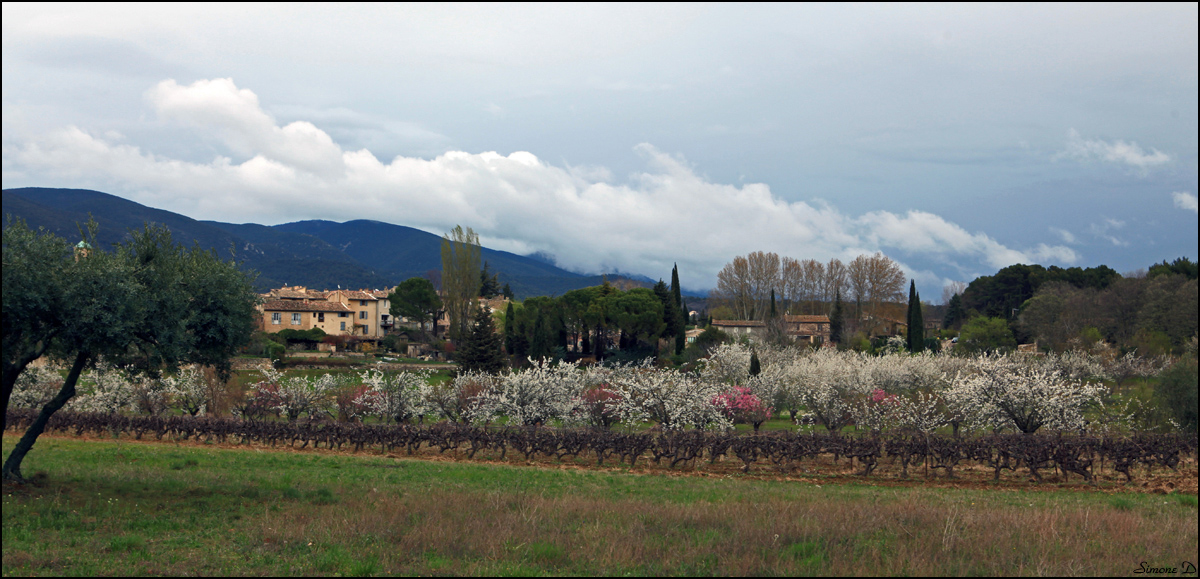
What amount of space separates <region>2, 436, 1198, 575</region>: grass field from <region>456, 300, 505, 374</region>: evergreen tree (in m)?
36.3

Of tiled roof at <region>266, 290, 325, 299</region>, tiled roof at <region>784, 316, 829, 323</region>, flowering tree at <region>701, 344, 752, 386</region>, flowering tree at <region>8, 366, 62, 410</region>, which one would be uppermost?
tiled roof at <region>266, 290, 325, 299</region>

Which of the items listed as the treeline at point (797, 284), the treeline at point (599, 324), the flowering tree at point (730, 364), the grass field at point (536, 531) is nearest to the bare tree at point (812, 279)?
the treeline at point (797, 284)

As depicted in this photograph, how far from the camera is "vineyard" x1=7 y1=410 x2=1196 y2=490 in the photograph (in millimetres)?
20094

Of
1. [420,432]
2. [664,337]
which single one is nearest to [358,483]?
[420,432]

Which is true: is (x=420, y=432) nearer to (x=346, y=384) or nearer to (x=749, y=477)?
(x=749, y=477)

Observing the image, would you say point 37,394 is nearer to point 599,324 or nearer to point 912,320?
point 599,324

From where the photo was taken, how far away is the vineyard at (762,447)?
65.9ft

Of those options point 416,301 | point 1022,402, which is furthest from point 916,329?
point 416,301

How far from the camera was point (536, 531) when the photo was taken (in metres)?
10.1

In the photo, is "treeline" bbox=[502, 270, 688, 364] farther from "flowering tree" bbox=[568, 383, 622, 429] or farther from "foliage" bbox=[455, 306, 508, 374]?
"flowering tree" bbox=[568, 383, 622, 429]

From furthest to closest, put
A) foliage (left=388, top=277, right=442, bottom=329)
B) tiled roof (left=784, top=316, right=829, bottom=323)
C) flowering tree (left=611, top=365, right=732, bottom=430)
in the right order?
tiled roof (left=784, top=316, right=829, bottom=323)
foliage (left=388, top=277, right=442, bottom=329)
flowering tree (left=611, top=365, right=732, bottom=430)

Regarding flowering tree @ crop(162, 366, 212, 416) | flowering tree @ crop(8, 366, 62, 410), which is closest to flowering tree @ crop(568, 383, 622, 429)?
flowering tree @ crop(162, 366, 212, 416)

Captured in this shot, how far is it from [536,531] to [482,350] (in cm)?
4293

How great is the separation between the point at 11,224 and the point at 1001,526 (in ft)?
49.3
